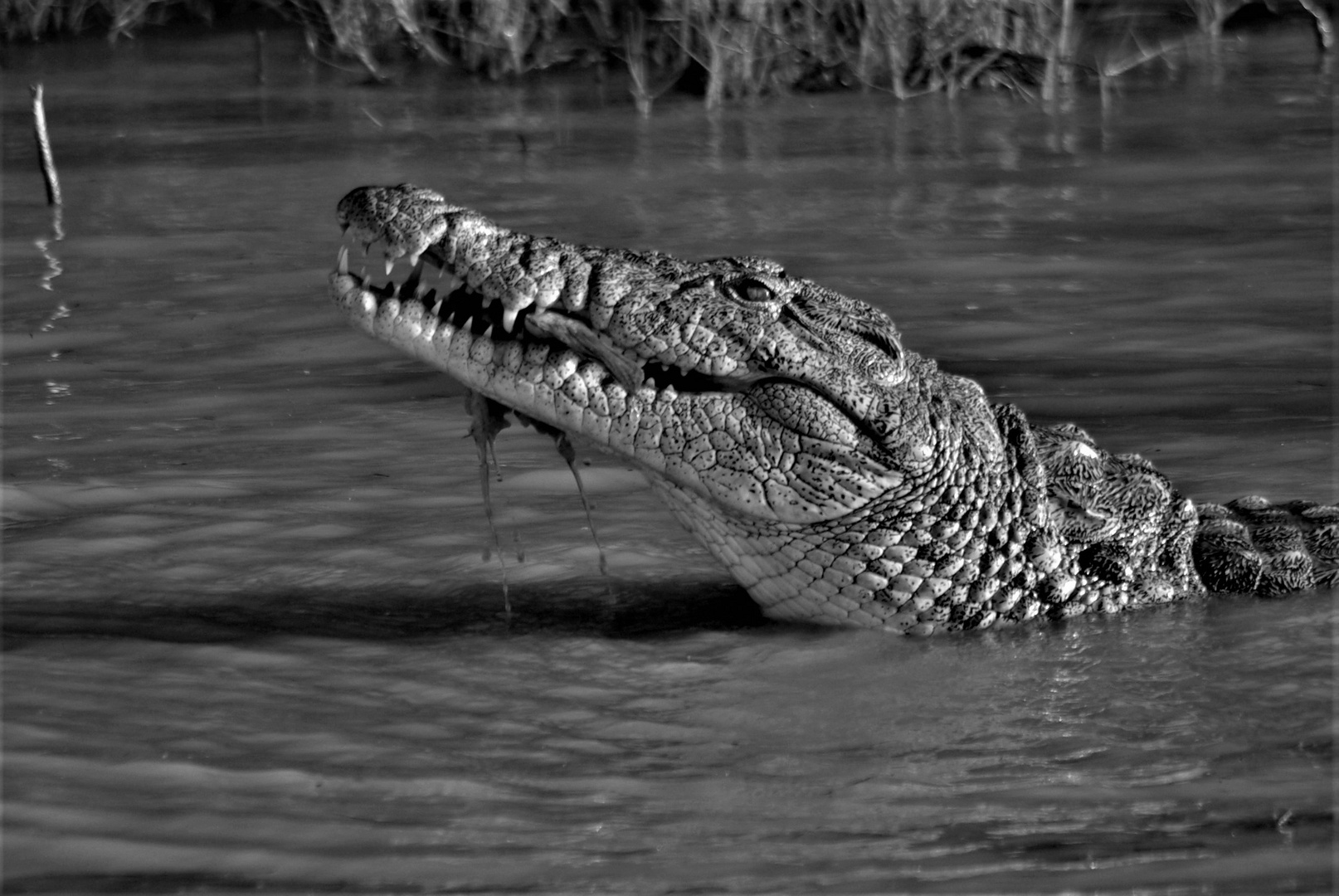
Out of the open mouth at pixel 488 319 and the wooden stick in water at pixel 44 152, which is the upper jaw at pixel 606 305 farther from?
the wooden stick in water at pixel 44 152

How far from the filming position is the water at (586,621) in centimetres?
268

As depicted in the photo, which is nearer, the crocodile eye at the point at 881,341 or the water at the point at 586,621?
→ the water at the point at 586,621

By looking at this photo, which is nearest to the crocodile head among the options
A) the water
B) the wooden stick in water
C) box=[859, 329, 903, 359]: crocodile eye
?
box=[859, 329, 903, 359]: crocodile eye

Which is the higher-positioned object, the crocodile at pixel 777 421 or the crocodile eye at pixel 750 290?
the crocodile eye at pixel 750 290

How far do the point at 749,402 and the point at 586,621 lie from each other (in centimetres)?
65

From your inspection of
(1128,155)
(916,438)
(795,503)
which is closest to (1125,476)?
(916,438)

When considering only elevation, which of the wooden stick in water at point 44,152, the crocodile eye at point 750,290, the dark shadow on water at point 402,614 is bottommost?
the dark shadow on water at point 402,614

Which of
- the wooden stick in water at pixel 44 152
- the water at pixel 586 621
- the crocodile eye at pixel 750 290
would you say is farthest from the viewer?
the wooden stick in water at pixel 44 152

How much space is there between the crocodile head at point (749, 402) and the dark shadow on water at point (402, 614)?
0.84 ft

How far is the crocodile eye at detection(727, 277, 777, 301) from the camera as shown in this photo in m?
3.59

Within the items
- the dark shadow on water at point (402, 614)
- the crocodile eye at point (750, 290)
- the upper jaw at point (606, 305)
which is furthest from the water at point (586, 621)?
the crocodile eye at point (750, 290)

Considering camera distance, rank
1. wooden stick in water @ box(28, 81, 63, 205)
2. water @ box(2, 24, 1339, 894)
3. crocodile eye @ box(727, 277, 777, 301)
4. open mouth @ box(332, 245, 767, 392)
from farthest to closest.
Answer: wooden stick in water @ box(28, 81, 63, 205) < crocodile eye @ box(727, 277, 777, 301) < open mouth @ box(332, 245, 767, 392) < water @ box(2, 24, 1339, 894)

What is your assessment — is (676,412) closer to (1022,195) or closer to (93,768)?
(93,768)

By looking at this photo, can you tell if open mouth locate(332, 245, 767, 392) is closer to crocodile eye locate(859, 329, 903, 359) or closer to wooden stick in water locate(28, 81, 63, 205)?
crocodile eye locate(859, 329, 903, 359)
